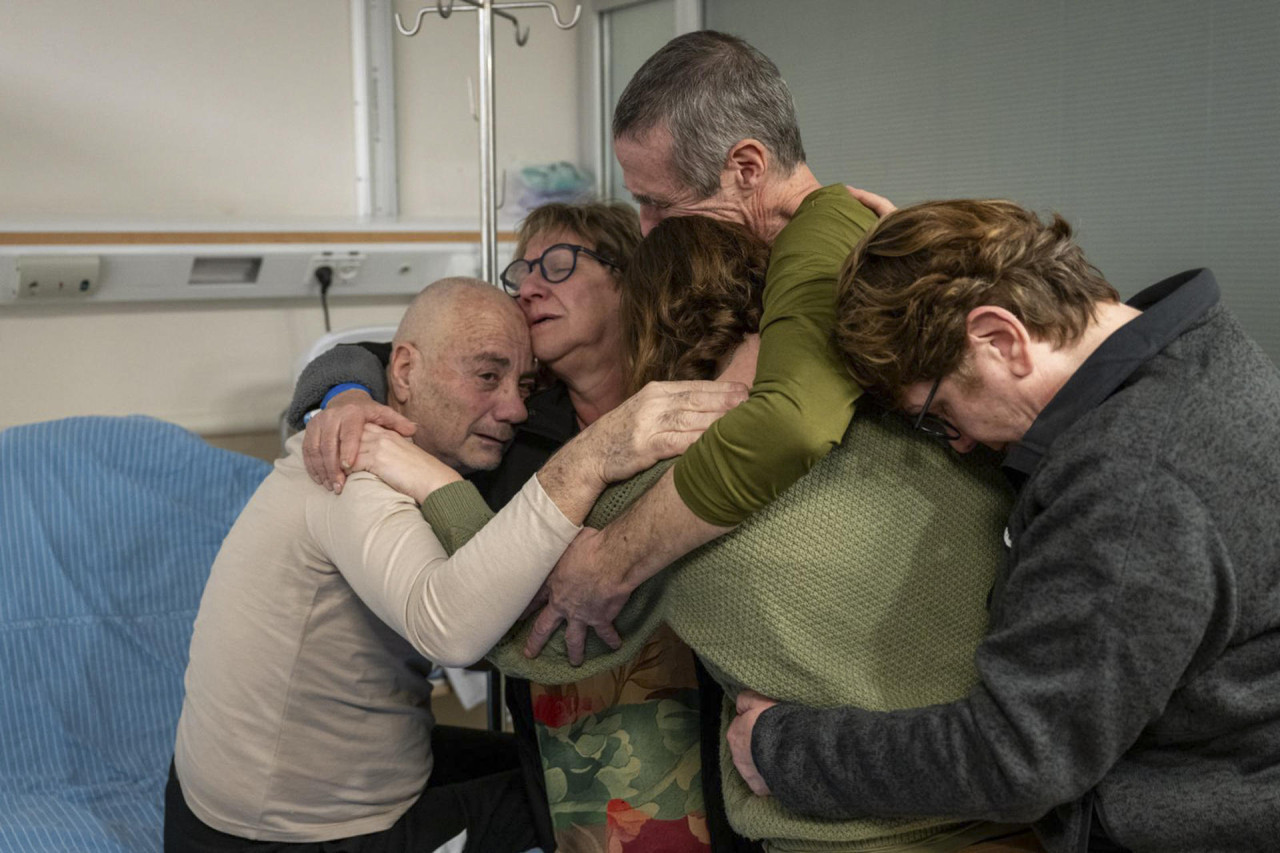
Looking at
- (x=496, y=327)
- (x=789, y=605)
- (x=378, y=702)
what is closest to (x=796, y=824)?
(x=789, y=605)

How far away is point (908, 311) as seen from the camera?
3.62ft

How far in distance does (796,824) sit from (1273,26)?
168cm

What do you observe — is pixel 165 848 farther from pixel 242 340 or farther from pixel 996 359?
pixel 242 340

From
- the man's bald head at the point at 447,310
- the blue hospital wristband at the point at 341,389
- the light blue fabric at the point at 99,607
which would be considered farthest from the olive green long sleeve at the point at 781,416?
the light blue fabric at the point at 99,607

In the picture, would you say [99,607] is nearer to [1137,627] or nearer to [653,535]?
[653,535]

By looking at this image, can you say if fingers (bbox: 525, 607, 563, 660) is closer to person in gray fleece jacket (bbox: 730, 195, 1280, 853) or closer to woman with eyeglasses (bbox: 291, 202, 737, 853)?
woman with eyeglasses (bbox: 291, 202, 737, 853)

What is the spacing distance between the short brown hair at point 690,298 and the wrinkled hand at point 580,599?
0.75 ft

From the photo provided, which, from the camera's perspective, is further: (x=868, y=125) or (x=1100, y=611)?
(x=868, y=125)

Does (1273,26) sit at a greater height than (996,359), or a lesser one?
greater

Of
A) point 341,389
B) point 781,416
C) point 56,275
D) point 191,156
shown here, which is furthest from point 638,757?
point 191,156

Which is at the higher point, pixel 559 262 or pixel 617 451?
pixel 559 262

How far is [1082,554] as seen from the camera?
969 mm

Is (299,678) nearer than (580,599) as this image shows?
No

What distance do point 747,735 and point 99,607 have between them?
4.89 ft
